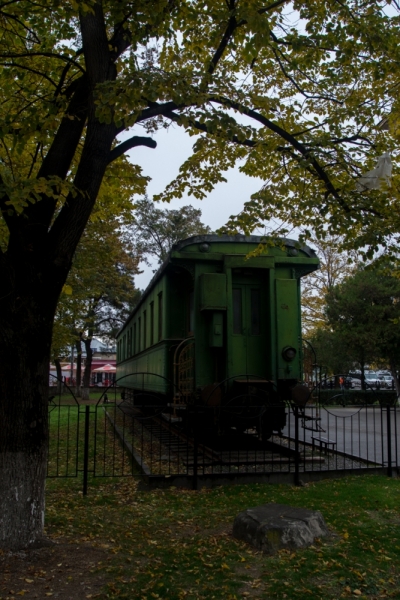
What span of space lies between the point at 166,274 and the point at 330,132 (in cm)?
420

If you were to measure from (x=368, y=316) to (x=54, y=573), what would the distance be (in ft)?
84.3

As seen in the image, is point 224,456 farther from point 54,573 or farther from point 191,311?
point 54,573

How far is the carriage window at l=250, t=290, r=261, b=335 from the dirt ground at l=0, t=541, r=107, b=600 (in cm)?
540

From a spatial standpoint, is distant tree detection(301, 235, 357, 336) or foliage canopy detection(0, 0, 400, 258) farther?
distant tree detection(301, 235, 357, 336)

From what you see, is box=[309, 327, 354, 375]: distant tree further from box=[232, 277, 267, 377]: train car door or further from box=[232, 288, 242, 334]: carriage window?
box=[232, 288, 242, 334]: carriage window

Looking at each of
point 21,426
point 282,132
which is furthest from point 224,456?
point 282,132

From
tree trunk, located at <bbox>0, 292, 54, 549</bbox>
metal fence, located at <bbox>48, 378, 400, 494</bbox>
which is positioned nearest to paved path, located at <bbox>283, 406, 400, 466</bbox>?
metal fence, located at <bbox>48, 378, 400, 494</bbox>

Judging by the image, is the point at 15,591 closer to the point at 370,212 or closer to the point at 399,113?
the point at 370,212

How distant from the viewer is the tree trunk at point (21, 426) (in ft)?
15.8

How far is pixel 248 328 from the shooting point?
379 inches

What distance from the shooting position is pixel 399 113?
8.17 meters

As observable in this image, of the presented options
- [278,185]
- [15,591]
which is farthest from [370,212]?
[15,591]

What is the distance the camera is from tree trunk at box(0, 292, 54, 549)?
15.8ft

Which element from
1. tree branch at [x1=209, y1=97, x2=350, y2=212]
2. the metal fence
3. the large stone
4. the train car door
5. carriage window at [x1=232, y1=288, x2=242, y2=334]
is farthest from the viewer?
carriage window at [x1=232, y1=288, x2=242, y2=334]
